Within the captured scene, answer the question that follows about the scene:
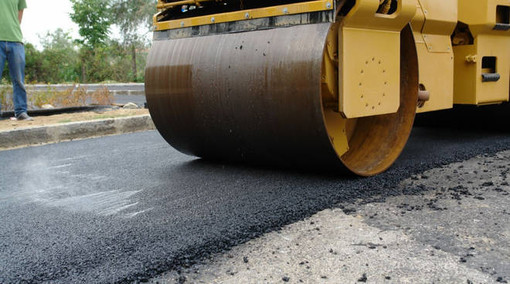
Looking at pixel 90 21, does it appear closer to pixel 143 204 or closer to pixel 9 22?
pixel 9 22

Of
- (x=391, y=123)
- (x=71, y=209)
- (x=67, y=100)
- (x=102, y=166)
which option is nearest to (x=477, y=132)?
(x=391, y=123)

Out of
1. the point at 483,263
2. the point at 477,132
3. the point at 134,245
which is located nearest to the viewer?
the point at 483,263

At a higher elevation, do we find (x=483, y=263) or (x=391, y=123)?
(x=391, y=123)

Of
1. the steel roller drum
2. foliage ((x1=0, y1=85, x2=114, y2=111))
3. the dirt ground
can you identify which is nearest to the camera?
the steel roller drum

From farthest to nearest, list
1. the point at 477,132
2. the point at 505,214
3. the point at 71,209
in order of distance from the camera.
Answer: the point at 477,132 → the point at 71,209 → the point at 505,214

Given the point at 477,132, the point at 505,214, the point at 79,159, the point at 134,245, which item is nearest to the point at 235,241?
the point at 134,245

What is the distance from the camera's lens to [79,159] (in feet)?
13.6

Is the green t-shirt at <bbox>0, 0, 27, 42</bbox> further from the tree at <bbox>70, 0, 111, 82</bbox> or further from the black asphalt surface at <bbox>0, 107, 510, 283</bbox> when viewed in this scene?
the tree at <bbox>70, 0, 111, 82</bbox>

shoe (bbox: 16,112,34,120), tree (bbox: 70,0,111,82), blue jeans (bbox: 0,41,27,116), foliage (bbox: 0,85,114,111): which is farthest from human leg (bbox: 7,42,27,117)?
tree (bbox: 70,0,111,82)

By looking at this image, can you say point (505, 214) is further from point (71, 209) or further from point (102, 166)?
point (102, 166)

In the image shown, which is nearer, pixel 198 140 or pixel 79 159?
pixel 198 140

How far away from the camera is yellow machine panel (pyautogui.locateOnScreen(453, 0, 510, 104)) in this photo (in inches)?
155

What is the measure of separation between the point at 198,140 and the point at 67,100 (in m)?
5.02

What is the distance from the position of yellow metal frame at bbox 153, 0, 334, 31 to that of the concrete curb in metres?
2.18
